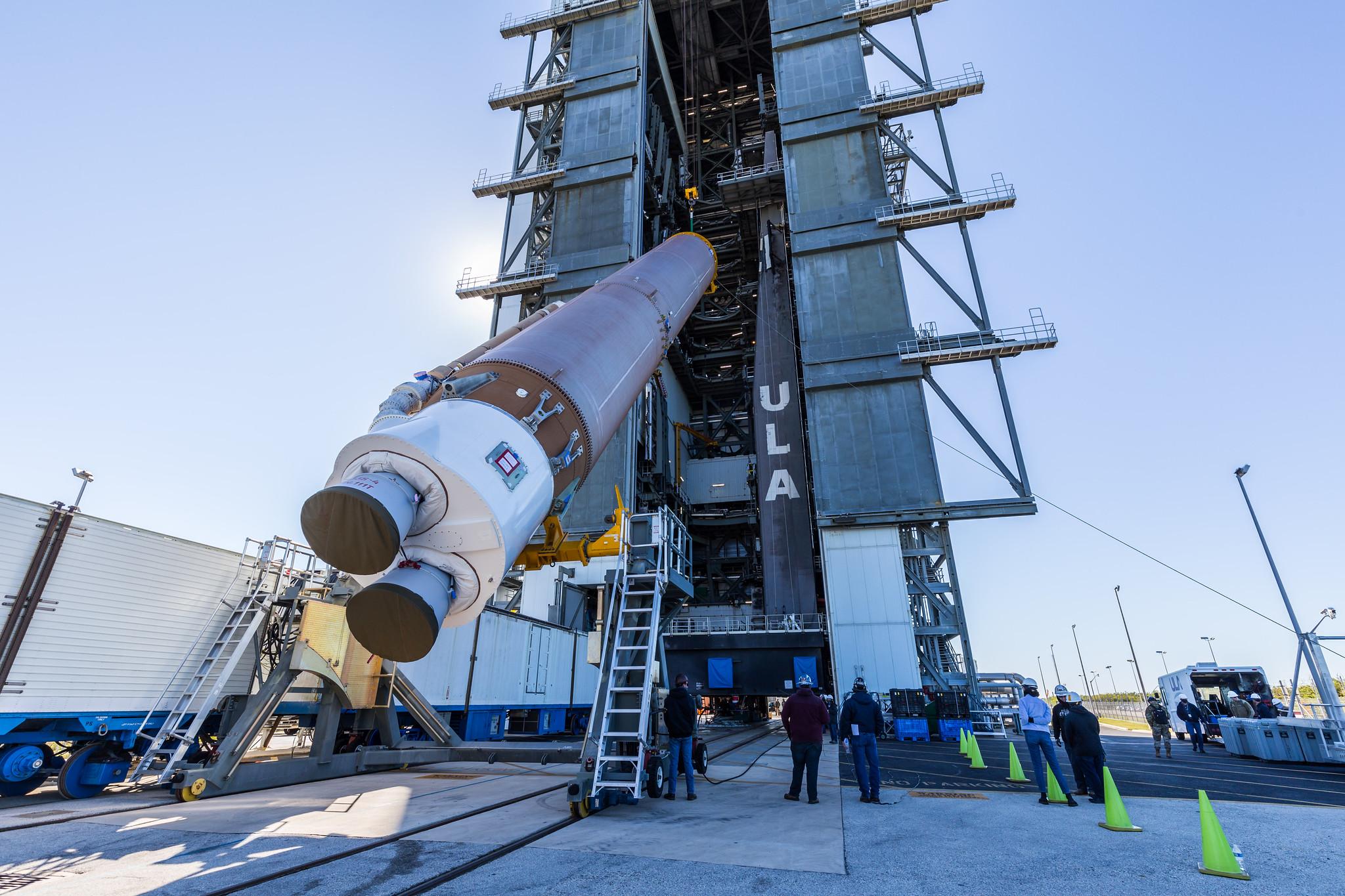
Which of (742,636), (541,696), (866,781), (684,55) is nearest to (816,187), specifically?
(684,55)

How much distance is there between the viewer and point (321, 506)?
15.3 feet

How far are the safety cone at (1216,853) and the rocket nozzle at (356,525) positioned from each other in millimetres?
6488

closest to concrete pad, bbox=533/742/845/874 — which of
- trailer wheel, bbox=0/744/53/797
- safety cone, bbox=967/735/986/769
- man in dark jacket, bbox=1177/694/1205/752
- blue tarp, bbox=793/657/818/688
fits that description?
safety cone, bbox=967/735/986/769

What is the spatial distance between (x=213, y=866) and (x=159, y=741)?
204 inches

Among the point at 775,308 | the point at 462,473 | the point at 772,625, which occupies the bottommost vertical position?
the point at 462,473

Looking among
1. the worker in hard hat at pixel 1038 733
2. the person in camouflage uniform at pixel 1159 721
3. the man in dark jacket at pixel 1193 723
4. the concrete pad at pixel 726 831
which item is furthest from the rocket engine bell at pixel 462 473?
the man in dark jacket at pixel 1193 723

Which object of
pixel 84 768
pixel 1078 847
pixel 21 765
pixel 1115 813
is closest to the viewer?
pixel 1078 847

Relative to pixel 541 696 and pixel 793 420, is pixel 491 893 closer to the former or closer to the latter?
pixel 541 696

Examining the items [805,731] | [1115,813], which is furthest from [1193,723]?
[805,731]

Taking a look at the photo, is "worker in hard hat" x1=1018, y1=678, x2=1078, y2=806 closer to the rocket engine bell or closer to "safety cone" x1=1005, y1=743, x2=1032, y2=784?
"safety cone" x1=1005, y1=743, x2=1032, y2=784

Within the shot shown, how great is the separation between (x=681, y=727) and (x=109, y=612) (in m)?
8.08

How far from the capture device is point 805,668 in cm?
2159

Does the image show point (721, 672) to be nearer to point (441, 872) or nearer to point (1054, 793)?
point (1054, 793)

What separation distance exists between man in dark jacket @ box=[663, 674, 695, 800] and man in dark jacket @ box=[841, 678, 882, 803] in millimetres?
1966
